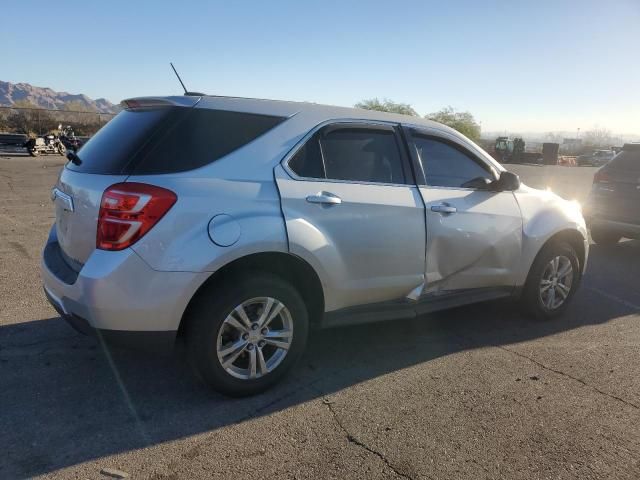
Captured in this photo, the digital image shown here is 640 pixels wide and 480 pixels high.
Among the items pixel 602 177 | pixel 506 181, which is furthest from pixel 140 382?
pixel 602 177

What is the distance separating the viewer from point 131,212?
9.48 feet

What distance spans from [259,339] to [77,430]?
111 cm

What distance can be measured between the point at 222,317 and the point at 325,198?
998 millimetres

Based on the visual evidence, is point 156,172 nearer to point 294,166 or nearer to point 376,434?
point 294,166

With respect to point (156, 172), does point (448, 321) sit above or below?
below

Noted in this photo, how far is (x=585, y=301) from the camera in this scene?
5785mm

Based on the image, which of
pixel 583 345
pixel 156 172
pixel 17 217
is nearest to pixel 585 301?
pixel 583 345

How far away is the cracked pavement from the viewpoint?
8.96ft

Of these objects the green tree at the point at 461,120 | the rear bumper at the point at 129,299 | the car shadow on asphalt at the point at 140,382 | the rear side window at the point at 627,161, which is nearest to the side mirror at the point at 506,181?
the car shadow on asphalt at the point at 140,382

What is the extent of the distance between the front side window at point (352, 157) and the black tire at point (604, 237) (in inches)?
230

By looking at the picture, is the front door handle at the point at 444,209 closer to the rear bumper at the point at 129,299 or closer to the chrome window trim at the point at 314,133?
the chrome window trim at the point at 314,133

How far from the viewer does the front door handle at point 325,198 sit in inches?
134

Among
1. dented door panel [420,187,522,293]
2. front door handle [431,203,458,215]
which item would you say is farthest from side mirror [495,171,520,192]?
front door handle [431,203,458,215]

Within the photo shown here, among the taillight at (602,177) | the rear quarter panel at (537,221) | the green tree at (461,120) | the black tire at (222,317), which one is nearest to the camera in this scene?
the black tire at (222,317)
